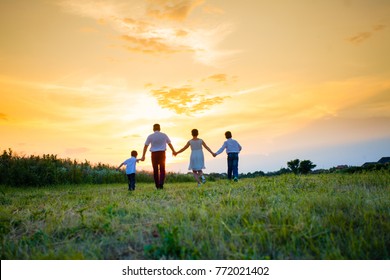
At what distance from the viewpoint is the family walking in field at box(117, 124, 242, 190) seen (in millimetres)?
12930

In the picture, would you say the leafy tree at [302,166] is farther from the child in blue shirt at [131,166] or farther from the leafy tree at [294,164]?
the child in blue shirt at [131,166]

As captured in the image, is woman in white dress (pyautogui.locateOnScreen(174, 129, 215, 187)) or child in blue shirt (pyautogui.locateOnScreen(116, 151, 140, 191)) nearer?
woman in white dress (pyautogui.locateOnScreen(174, 129, 215, 187))

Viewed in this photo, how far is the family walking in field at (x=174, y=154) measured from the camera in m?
12.9

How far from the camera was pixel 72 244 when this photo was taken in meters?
3.96

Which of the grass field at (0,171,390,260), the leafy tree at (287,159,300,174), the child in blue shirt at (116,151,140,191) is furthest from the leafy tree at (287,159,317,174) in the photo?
the grass field at (0,171,390,260)

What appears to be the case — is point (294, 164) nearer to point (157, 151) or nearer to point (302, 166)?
point (302, 166)

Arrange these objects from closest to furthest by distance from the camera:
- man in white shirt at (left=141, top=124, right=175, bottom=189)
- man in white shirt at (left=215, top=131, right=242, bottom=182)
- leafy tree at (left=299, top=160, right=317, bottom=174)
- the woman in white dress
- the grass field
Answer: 1. the grass field
2. man in white shirt at (left=141, top=124, right=175, bottom=189)
3. the woman in white dress
4. man in white shirt at (left=215, top=131, right=242, bottom=182)
5. leafy tree at (left=299, top=160, right=317, bottom=174)

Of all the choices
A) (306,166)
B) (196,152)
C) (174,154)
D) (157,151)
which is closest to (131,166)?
(174,154)

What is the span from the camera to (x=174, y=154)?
1399 centimetres

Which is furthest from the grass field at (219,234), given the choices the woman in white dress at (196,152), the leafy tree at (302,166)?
the leafy tree at (302,166)

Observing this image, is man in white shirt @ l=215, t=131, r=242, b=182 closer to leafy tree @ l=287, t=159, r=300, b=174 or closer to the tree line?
the tree line

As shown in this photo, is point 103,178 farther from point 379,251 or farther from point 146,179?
point 379,251

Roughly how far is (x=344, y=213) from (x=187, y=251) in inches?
95.4
